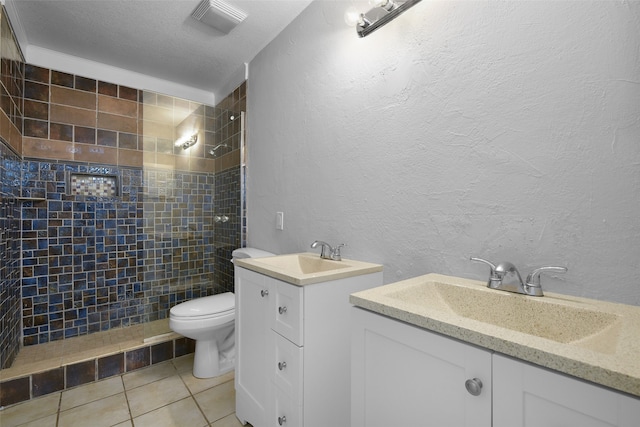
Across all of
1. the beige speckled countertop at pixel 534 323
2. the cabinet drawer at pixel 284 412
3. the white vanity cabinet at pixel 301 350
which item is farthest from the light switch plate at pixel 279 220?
the beige speckled countertop at pixel 534 323

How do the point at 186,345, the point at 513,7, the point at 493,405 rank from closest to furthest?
the point at 493,405
the point at 513,7
the point at 186,345

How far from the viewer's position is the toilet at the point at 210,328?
73.3 inches

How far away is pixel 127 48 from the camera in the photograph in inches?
91.4

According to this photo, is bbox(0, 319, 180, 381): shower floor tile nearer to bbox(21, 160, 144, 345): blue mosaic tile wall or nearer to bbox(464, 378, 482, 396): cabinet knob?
bbox(21, 160, 144, 345): blue mosaic tile wall

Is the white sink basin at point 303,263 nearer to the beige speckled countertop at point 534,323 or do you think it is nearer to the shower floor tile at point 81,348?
the beige speckled countertop at point 534,323

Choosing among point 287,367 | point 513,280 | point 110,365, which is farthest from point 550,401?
point 110,365

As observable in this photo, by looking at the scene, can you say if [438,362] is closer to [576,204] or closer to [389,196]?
[576,204]

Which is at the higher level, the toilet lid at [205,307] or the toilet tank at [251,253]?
the toilet tank at [251,253]

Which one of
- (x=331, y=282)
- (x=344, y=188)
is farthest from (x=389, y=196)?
(x=331, y=282)

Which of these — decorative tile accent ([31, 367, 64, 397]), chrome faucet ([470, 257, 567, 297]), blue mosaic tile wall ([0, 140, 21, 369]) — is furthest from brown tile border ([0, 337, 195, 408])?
chrome faucet ([470, 257, 567, 297])

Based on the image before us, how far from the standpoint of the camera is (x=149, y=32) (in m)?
2.12

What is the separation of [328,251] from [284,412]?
0.76 meters

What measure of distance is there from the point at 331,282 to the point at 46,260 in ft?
7.89

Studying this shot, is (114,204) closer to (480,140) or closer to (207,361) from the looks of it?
(207,361)
